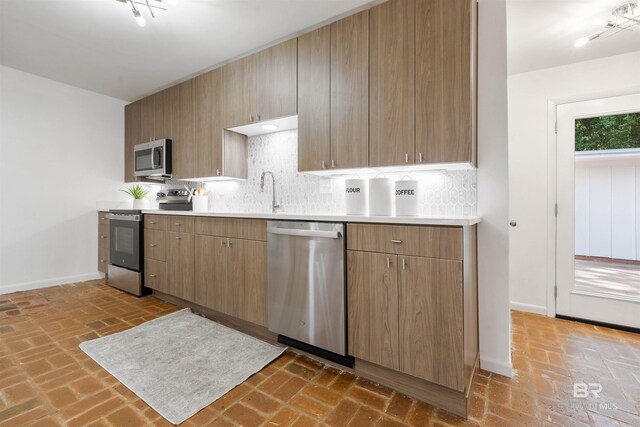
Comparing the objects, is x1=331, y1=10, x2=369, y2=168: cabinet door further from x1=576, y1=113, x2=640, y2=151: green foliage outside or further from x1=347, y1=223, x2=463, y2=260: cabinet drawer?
x1=576, y1=113, x2=640, y2=151: green foliage outside

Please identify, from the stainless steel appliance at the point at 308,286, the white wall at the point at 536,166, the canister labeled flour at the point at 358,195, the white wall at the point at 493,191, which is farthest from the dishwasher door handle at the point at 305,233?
the white wall at the point at 536,166

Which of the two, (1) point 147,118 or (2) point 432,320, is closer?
(2) point 432,320

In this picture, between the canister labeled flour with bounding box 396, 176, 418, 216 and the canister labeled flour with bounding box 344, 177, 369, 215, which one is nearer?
the canister labeled flour with bounding box 396, 176, 418, 216

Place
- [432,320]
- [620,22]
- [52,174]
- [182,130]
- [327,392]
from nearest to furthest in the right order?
[432,320], [327,392], [620,22], [182,130], [52,174]

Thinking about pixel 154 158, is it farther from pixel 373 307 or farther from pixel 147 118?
pixel 373 307

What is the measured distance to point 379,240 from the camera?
5.74ft

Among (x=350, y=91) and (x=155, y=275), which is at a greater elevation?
(x=350, y=91)

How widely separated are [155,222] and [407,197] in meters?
2.76

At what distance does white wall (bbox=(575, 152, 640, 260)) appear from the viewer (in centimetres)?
254

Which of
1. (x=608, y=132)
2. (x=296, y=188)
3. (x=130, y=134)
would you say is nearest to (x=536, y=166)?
(x=608, y=132)

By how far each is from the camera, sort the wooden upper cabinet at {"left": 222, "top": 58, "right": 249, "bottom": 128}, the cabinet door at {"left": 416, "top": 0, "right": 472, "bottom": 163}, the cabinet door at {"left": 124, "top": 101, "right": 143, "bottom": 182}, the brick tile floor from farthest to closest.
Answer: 1. the cabinet door at {"left": 124, "top": 101, "right": 143, "bottom": 182}
2. the wooden upper cabinet at {"left": 222, "top": 58, "right": 249, "bottom": 128}
3. the cabinet door at {"left": 416, "top": 0, "right": 472, "bottom": 163}
4. the brick tile floor

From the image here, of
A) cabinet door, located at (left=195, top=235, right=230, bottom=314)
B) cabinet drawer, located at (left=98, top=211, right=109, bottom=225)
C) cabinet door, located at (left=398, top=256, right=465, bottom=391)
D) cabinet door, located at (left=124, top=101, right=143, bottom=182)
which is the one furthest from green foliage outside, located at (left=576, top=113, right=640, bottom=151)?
cabinet drawer, located at (left=98, top=211, right=109, bottom=225)

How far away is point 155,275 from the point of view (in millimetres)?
3275

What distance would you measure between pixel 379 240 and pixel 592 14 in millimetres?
2332
